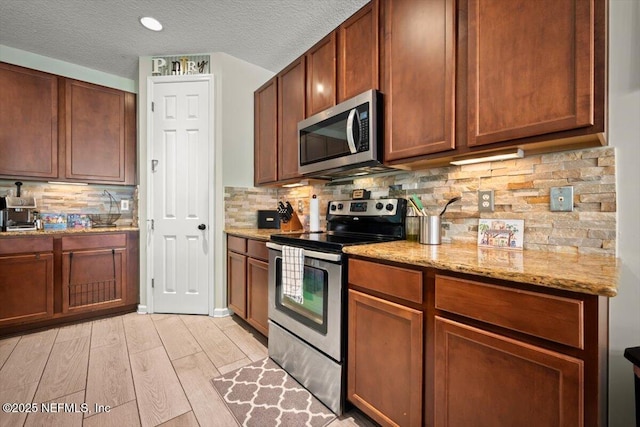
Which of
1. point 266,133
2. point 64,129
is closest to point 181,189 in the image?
point 266,133

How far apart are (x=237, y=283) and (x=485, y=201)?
7.04 ft

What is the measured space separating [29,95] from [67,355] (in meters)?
2.39

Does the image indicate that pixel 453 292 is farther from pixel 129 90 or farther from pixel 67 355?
pixel 129 90

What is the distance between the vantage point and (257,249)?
227 centimetres

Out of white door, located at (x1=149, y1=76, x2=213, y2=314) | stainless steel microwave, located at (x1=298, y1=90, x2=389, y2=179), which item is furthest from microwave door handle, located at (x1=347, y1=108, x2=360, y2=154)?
white door, located at (x1=149, y1=76, x2=213, y2=314)

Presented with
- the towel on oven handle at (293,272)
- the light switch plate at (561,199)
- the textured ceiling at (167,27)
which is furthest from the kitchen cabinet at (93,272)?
the light switch plate at (561,199)

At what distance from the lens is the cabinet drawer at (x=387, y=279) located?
115cm

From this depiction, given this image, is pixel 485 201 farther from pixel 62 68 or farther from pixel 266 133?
pixel 62 68

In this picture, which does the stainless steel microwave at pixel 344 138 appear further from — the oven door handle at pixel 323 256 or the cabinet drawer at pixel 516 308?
the cabinet drawer at pixel 516 308

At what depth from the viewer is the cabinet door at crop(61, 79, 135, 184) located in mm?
2807

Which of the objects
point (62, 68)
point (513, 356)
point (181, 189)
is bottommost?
point (513, 356)

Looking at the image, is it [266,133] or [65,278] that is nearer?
[65,278]

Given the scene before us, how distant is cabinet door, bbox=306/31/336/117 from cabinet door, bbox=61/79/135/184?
2.25 meters

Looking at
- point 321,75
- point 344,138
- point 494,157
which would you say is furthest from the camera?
point 321,75
